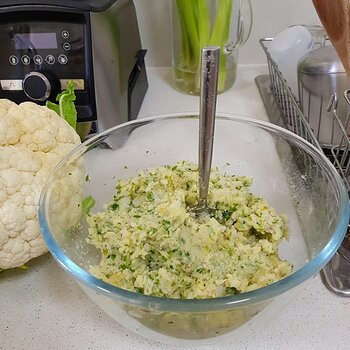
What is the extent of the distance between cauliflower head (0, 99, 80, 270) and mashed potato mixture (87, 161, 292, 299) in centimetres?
7

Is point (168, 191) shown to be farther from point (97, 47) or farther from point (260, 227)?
point (97, 47)

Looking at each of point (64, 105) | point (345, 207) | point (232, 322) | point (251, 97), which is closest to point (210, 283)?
point (232, 322)

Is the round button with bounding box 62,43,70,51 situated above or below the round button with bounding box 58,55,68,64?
above

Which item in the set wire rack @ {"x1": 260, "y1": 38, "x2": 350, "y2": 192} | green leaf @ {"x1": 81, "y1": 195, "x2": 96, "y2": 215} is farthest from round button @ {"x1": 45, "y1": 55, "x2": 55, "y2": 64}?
wire rack @ {"x1": 260, "y1": 38, "x2": 350, "y2": 192}

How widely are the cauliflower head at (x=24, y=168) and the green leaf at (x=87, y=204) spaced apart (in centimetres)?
5

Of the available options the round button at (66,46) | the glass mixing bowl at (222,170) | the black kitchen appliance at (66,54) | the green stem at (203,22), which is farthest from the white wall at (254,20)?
the glass mixing bowl at (222,170)

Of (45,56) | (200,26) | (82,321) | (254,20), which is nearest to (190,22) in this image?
(200,26)

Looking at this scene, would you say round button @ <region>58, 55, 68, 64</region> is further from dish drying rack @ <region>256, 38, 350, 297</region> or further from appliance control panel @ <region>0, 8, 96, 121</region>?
dish drying rack @ <region>256, 38, 350, 297</region>

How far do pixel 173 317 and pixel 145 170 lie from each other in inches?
10.3

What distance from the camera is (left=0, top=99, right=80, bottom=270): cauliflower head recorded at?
21.1 inches

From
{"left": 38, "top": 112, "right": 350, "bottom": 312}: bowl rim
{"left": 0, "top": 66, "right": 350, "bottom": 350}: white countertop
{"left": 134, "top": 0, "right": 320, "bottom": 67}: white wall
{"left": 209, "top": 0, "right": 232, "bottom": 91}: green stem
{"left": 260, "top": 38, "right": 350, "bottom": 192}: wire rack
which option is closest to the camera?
{"left": 38, "top": 112, "right": 350, "bottom": 312}: bowl rim

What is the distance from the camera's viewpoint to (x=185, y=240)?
48cm

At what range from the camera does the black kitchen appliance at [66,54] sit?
2.33ft

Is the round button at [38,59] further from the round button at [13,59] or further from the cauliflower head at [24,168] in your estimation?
the cauliflower head at [24,168]
